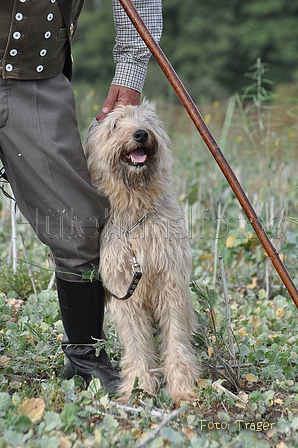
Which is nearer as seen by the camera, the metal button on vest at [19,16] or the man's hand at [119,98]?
the metal button on vest at [19,16]

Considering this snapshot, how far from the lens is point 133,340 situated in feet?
11.0

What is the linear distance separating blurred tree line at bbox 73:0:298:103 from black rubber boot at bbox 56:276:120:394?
2215 cm

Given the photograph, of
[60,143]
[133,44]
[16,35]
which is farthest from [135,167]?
[16,35]

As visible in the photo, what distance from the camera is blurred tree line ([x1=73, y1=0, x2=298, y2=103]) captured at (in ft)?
85.8

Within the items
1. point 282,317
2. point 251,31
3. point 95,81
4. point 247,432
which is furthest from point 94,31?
point 247,432

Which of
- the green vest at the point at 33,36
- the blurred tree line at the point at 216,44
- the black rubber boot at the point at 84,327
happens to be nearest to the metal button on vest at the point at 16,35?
the green vest at the point at 33,36

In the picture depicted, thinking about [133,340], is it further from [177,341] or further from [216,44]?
[216,44]

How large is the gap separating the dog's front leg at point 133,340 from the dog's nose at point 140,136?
0.74 m

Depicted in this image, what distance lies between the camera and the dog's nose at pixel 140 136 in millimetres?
3180

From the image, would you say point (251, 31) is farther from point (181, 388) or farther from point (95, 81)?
point (181, 388)

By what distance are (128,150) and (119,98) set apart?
0.35 metres

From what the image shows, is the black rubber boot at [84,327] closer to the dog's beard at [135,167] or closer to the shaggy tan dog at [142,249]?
the shaggy tan dog at [142,249]

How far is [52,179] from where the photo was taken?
3.11 m

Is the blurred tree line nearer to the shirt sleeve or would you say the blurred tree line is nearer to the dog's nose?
the shirt sleeve
